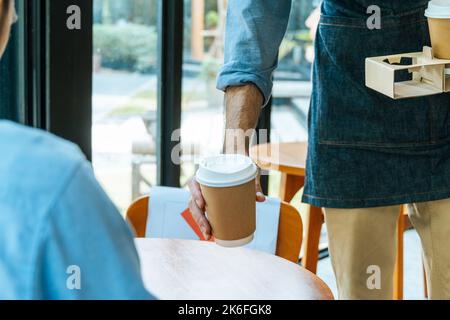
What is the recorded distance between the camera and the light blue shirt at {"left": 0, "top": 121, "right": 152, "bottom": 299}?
765 millimetres

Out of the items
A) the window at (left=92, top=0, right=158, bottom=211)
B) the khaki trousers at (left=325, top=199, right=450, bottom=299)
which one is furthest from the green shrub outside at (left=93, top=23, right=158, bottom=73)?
the khaki trousers at (left=325, top=199, right=450, bottom=299)

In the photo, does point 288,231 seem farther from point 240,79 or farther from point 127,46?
point 127,46

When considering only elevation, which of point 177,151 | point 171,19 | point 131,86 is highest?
point 171,19

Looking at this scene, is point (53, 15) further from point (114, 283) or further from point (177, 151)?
point (114, 283)

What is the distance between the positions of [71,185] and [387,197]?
1.39 m

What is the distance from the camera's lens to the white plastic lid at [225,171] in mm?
1563

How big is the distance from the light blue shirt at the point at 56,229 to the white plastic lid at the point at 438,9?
1.19 metres

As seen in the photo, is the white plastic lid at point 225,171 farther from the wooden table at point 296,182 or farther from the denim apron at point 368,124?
the wooden table at point 296,182

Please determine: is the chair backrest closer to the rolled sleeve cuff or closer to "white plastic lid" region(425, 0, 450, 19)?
the rolled sleeve cuff

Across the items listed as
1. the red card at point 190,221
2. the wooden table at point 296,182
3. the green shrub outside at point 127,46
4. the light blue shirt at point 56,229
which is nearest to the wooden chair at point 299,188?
the wooden table at point 296,182

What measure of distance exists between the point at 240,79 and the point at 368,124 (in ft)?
1.08

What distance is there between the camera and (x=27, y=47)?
2818mm
